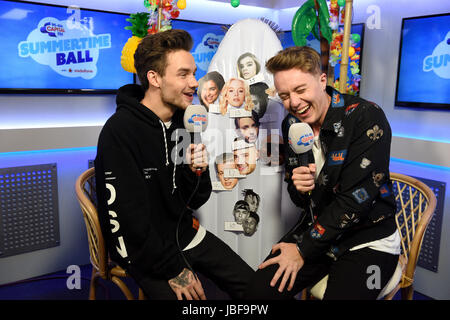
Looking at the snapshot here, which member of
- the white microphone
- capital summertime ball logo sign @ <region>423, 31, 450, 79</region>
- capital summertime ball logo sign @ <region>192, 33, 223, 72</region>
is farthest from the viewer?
capital summertime ball logo sign @ <region>192, 33, 223, 72</region>

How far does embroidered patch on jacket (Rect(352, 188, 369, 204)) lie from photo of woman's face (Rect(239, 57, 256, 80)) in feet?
3.41

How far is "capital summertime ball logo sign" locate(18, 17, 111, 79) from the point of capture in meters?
2.86

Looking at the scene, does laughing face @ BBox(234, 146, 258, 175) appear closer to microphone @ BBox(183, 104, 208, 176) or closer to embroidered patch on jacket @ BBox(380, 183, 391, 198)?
microphone @ BBox(183, 104, 208, 176)

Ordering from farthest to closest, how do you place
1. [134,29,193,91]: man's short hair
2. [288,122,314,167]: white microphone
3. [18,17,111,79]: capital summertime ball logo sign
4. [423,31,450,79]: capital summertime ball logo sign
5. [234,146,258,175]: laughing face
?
[18,17,111,79]: capital summertime ball logo sign → [423,31,450,79]: capital summertime ball logo sign → [234,146,258,175]: laughing face → [134,29,193,91]: man's short hair → [288,122,314,167]: white microphone

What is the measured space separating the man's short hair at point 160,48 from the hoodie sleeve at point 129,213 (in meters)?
0.41

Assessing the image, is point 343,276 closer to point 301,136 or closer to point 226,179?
point 301,136

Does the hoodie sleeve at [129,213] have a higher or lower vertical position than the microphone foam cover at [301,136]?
lower

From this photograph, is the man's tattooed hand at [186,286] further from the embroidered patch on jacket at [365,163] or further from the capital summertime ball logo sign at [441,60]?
the capital summertime ball logo sign at [441,60]

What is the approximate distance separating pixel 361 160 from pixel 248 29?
1.13m

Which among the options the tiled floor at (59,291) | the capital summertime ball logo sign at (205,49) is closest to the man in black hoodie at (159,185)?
the tiled floor at (59,291)

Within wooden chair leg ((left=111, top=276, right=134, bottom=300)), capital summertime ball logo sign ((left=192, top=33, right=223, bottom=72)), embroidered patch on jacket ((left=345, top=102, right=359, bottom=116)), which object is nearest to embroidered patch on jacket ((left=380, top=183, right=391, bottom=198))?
embroidered patch on jacket ((left=345, top=102, right=359, bottom=116))

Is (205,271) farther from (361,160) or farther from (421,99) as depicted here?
(421,99)

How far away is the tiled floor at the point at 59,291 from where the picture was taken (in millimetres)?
2896
